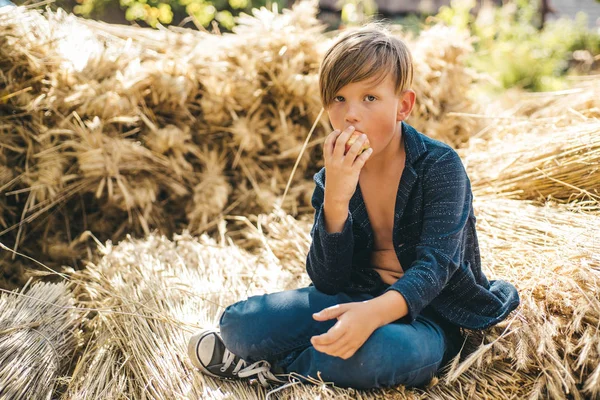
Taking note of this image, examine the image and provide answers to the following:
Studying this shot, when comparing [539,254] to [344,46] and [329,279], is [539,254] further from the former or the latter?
[344,46]

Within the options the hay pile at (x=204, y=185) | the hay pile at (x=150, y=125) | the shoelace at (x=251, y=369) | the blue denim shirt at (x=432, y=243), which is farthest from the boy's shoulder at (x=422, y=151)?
the hay pile at (x=150, y=125)

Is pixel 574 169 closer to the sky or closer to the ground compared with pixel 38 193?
closer to the sky

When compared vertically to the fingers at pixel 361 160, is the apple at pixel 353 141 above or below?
above

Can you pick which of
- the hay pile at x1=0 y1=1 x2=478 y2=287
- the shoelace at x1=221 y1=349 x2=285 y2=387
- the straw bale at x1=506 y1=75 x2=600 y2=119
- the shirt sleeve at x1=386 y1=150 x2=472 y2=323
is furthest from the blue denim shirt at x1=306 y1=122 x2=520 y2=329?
the straw bale at x1=506 y1=75 x2=600 y2=119

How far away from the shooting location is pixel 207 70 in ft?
9.63

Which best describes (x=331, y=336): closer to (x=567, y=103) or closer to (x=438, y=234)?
(x=438, y=234)

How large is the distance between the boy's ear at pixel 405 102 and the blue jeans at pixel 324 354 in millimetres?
510

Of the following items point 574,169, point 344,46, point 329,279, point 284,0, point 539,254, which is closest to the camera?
point 344,46

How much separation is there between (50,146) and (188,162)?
63 cm

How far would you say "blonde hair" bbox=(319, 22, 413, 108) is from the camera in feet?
5.01

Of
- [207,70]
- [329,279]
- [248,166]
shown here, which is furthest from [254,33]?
[329,279]

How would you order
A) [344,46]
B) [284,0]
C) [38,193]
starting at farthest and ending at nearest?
1. [284,0]
2. [38,193]
3. [344,46]

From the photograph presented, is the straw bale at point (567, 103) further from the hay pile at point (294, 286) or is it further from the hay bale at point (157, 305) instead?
the hay bale at point (157, 305)

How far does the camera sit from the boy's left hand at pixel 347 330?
1.39 meters
